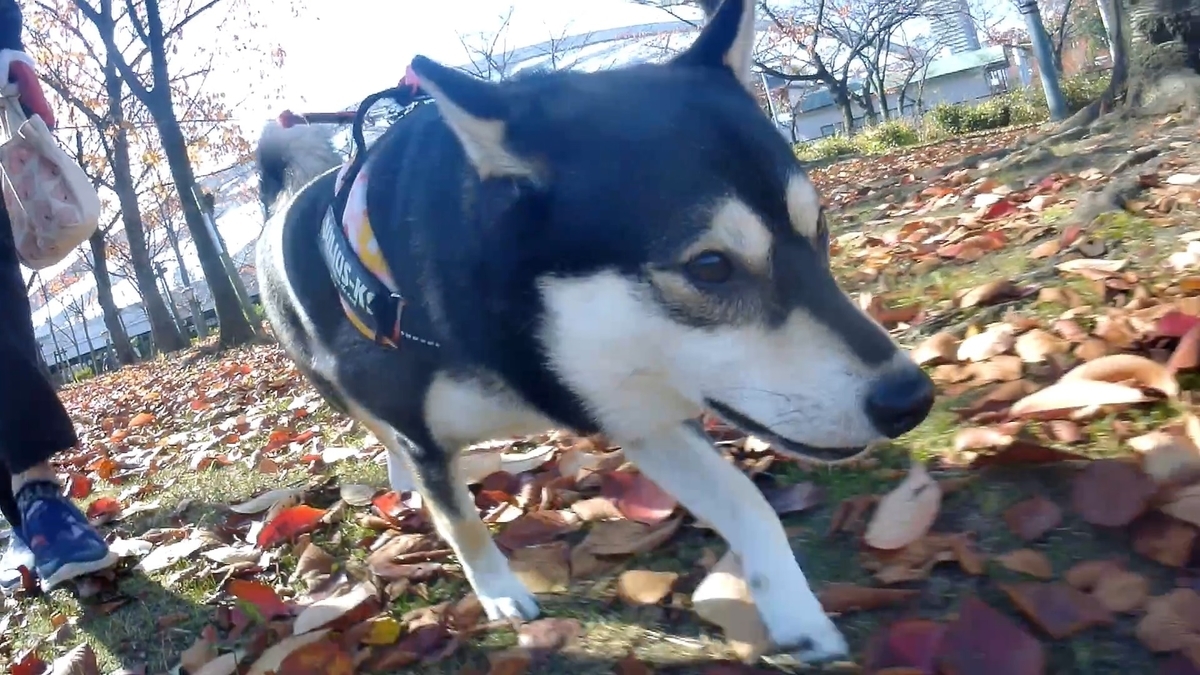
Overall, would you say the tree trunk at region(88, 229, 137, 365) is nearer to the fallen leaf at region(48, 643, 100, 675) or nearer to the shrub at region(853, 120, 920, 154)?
the shrub at region(853, 120, 920, 154)

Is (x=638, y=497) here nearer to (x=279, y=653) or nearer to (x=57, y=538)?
(x=279, y=653)

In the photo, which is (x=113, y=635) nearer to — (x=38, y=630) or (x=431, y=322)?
(x=38, y=630)

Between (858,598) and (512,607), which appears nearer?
(858,598)

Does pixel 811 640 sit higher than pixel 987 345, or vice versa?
pixel 987 345

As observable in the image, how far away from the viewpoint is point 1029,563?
60.9 inches

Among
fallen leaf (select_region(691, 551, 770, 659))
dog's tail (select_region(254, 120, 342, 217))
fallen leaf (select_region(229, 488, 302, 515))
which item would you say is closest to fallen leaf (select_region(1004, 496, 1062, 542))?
fallen leaf (select_region(691, 551, 770, 659))

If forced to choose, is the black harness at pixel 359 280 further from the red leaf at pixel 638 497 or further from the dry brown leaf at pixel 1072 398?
the dry brown leaf at pixel 1072 398

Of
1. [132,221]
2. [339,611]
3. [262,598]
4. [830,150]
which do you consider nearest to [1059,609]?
[339,611]

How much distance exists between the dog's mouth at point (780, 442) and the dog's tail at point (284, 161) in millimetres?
2014

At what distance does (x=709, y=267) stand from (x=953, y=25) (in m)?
52.1

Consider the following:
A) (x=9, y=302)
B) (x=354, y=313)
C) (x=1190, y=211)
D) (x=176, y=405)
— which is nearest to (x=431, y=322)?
(x=354, y=313)

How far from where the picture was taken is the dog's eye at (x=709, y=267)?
1513 millimetres

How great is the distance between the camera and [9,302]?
2619 mm

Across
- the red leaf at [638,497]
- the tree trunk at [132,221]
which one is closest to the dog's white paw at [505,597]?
the red leaf at [638,497]
